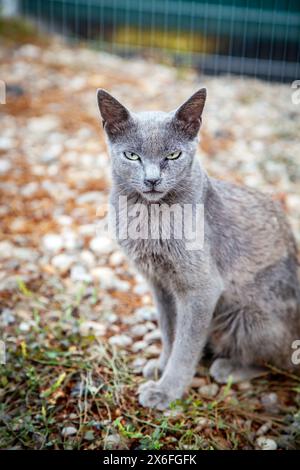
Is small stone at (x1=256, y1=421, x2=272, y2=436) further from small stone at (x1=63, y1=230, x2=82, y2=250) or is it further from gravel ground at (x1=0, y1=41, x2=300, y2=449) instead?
small stone at (x1=63, y1=230, x2=82, y2=250)

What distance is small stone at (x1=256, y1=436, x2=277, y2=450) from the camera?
203cm

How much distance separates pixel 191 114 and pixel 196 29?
332cm

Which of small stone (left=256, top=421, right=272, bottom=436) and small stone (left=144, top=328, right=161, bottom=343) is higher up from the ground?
small stone (left=144, top=328, right=161, bottom=343)

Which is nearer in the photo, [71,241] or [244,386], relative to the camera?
[244,386]

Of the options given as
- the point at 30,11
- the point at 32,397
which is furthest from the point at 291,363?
the point at 30,11

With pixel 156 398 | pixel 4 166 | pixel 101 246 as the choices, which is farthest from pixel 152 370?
pixel 4 166

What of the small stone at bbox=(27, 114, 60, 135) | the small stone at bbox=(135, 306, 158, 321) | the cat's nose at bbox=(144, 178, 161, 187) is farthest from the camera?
the small stone at bbox=(27, 114, 60, 135)

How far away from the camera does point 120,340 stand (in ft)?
8.07

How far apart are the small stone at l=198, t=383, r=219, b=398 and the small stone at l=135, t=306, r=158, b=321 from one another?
1.45ft

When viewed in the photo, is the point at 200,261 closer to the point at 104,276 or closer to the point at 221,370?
the point at 221,370
